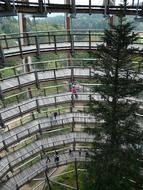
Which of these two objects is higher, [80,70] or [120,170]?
[80,70]

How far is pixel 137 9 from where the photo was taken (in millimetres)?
20844

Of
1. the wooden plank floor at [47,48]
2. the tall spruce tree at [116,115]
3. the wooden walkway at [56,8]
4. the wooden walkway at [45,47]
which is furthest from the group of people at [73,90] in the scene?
the tall spruce tree at [116,115]

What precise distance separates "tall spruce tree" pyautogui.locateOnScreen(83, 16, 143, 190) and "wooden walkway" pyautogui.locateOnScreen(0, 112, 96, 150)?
287 inches

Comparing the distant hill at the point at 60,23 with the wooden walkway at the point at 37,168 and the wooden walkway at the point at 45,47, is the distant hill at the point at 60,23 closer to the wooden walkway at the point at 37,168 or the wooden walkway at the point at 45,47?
the wooden walkway at the point at 45,47

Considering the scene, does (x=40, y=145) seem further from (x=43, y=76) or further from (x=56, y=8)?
(x=56, y=8)

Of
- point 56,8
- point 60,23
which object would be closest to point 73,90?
point 60,23

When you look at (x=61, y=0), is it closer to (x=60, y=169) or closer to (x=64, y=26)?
(x=64, y=26)

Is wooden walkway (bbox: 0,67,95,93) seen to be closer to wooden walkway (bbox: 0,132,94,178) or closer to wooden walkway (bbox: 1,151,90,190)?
wooden walkway (bbox: 0,132,94,178)

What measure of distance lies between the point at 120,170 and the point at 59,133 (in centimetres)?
1199

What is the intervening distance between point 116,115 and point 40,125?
11.8 m

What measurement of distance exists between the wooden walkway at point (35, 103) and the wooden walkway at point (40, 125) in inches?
81.5

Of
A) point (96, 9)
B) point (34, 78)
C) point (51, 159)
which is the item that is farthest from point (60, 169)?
point (96, 9)

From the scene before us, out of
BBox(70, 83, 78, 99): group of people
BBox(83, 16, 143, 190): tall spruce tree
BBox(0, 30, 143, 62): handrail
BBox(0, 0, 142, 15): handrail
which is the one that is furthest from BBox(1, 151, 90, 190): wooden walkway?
BBox(0, 0, 142, 15): handrail

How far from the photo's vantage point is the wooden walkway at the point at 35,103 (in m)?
23.6
